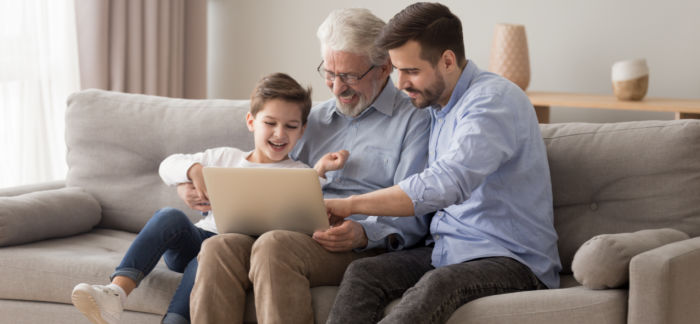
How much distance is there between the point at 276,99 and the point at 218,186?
0.39 meters

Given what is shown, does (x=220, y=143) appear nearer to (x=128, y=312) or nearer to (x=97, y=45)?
(x=128, y=312)

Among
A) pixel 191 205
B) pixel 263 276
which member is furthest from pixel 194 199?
pixel 263 276

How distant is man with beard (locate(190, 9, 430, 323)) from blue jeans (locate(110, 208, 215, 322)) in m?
0.12

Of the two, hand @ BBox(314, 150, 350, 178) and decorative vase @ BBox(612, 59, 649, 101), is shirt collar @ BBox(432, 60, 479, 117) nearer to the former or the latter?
hand @ BBox(314, 150, 350, 178)

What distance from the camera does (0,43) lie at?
3.49 metres

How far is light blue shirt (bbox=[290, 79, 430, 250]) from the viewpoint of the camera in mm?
2092

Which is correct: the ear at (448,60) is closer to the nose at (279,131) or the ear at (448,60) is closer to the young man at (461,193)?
the young man at (461,193)

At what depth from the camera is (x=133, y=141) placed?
2625 millimetres

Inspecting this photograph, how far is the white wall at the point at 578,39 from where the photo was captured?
10.5 feet

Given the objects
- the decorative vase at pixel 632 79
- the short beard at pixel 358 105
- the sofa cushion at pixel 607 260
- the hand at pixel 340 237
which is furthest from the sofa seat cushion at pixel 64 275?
the decorative vase at pixel 632 79

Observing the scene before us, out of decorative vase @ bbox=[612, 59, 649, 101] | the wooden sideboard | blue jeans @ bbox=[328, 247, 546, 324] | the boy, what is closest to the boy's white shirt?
the boy

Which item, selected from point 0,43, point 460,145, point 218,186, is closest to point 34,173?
point 0,43

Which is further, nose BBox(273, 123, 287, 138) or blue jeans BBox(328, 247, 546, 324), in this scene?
nose BBox(273, 123, 287, 138)

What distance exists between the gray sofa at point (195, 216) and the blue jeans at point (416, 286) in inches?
2.3
